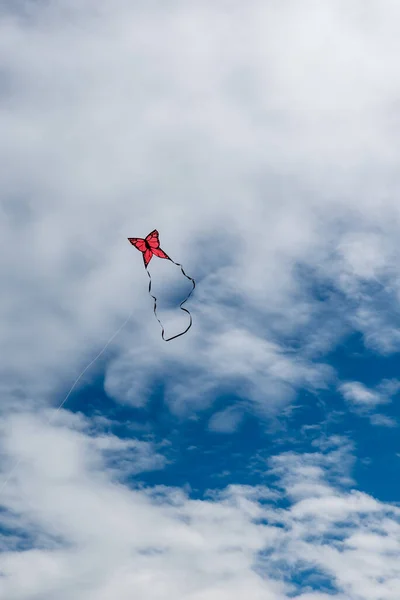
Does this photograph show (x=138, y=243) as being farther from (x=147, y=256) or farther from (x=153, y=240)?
(x=147, y=256)

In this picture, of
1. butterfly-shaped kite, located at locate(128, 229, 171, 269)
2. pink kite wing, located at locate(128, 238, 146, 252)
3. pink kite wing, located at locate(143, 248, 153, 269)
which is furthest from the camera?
pink kite wing, located at locate(128, 238, 146, 252)

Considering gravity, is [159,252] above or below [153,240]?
below

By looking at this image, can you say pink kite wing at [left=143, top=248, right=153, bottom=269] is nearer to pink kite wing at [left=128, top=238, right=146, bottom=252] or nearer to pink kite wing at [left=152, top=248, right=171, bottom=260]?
pink kite wing at [left=152, top=248, right=171, bottom=260]

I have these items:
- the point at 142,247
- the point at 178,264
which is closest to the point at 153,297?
the point at 178,264

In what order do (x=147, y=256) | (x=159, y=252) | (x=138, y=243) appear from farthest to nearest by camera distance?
(x=138, y=243) → (x=159, y=252) → (x=147, y=256)

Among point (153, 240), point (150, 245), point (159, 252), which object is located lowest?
point (159, 252)

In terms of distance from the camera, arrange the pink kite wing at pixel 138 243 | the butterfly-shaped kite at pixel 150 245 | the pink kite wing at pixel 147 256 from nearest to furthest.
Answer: the pink kite wing at pixel 147 256, the butterfly-shaped kite at pixel 150 245, the pink kite wing at pixel 138 243

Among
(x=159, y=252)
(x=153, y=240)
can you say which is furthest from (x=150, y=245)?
(x=159, y=252)

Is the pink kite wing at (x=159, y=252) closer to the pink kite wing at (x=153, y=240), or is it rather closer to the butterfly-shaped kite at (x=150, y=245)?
the butterfly-shaped kite at (x=150, y=245)

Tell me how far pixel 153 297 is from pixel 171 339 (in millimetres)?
3255

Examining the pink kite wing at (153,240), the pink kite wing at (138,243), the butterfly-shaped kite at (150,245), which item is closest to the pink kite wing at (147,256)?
the butterfly-shaped kite at (150,245)

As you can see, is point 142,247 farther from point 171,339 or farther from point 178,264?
point 171,339

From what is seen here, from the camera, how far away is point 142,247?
5066 centimetres

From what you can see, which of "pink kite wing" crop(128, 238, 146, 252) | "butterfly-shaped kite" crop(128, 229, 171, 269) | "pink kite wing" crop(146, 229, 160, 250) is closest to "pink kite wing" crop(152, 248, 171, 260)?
"butterfly-shaped kite" crop(128, 229, 171, 269)
